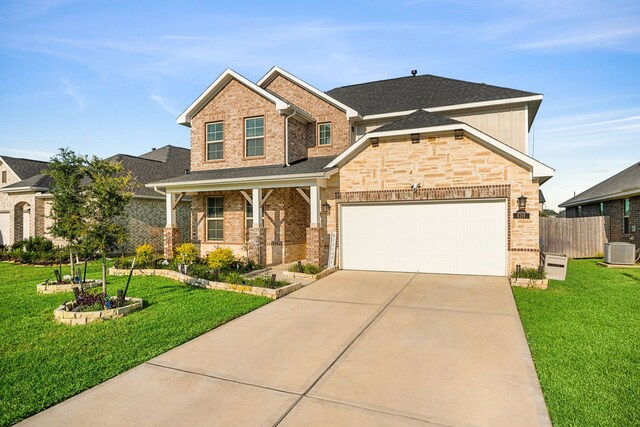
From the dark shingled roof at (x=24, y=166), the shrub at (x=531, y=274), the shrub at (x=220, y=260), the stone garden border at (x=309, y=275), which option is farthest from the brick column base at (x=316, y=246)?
the dark shingled roof at (x=24, y=166)

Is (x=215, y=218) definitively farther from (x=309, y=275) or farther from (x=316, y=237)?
(x=309, y=275)

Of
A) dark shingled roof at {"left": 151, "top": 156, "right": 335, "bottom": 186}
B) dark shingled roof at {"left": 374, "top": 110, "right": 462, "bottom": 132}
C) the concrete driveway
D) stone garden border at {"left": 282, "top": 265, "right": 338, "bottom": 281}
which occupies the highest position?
dark shingled roof at {"left": 374, "top": 110, "right": 462, "bottom": 132}

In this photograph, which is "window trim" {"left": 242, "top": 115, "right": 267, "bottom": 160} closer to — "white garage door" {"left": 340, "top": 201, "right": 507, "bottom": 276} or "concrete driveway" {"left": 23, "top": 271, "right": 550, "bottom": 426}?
"white garage door" {"left": 340, "top": 201, "right": 507, "bottom": 276}

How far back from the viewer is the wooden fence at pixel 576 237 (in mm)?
15914

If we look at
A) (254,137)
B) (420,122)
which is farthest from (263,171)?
(420,122)

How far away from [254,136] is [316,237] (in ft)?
19.3

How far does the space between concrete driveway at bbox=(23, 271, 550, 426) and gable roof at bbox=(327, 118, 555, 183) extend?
4959mm

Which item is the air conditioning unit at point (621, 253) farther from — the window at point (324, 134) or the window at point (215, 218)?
the window at point (215, 218)

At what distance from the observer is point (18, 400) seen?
3816mm

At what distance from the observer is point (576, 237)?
52.8 feet

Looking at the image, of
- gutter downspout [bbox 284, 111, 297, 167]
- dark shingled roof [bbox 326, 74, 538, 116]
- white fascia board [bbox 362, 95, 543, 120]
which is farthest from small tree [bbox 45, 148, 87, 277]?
dark shingled roof [bbox 326, 74, 538, 116]

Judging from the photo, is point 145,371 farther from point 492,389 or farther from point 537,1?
point 537,1

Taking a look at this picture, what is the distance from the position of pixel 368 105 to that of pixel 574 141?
55.3 ft

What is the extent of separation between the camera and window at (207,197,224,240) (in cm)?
1555
